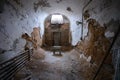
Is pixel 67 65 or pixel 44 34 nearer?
pixel 67 65

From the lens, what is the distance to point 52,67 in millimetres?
5668

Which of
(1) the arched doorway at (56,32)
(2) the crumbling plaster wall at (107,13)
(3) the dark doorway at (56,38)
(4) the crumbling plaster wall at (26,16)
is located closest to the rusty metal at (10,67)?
(4) the crumbling plaster wall at (26,16)

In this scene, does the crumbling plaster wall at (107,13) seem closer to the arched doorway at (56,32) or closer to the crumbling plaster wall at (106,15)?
the crumbling plaster wall at (106,15)

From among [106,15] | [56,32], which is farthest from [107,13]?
[56,32]

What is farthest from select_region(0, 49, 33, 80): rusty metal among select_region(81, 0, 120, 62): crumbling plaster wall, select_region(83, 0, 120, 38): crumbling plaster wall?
select_region(83, 0, 120, 38): crumbling plaster wall

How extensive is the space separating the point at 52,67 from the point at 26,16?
2303mm

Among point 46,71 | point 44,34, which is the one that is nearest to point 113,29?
point 46,71

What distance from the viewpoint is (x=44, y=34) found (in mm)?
8906

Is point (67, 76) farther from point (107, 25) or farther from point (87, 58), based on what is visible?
point (107, 25)

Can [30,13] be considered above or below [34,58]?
above

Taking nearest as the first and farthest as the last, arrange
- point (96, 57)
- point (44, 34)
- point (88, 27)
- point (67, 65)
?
point (96, 57) < point (67, 65) < point (88, 27) < point (44, 34)

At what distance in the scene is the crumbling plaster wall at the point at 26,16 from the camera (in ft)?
13.8

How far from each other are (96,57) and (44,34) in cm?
422

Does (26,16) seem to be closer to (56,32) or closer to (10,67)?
(10,67)
